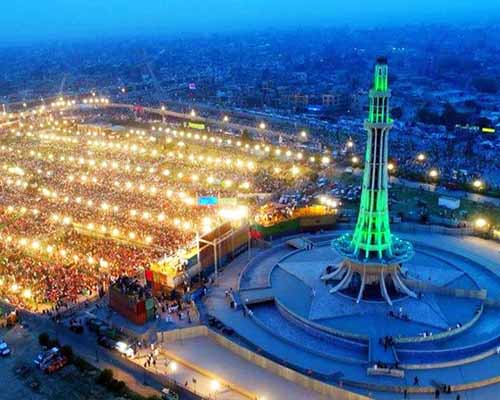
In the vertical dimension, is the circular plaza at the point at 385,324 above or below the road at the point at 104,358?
above

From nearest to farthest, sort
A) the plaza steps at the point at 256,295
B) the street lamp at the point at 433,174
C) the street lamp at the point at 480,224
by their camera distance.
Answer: the plaza steps at the point at 256,295, the street lamp at the point at 480,224, the street lamp at the point at 433,174

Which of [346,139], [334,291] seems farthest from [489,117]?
[334,291]

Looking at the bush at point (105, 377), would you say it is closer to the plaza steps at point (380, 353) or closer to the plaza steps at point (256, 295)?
the plaza steps at point (256, 295)

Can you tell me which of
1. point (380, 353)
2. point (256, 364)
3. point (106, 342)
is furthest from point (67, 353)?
point (380, 353)

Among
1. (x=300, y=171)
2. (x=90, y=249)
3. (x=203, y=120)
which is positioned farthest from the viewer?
(x=203, y=120)

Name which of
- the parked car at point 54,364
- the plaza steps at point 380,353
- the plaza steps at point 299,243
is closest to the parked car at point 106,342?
the parked car at point 54,364

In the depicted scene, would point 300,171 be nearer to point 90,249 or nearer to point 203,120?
point 90,249

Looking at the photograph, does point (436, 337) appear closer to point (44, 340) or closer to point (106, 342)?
point (106, 342)

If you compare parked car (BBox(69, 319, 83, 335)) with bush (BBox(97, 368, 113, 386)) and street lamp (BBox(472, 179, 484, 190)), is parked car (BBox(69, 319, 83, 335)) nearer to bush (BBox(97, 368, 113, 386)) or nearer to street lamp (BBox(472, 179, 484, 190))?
bush (BBox(97, 368, 113, 386))
